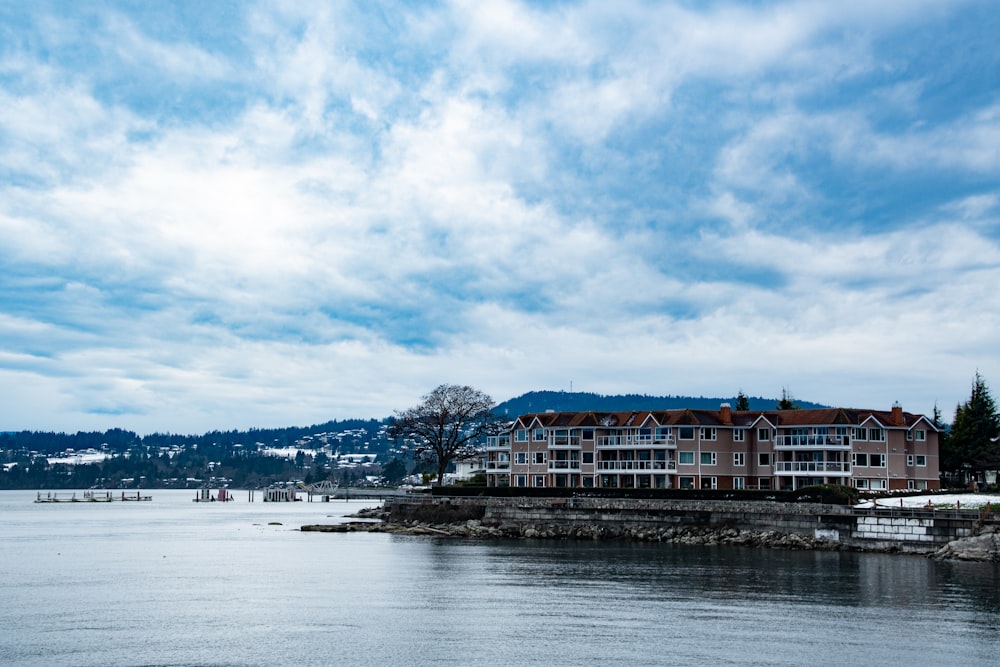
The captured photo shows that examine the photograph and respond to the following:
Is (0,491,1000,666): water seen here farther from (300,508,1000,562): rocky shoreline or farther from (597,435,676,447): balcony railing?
(597,435,676,447): balcony railing

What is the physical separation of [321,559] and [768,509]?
33600 millimetres

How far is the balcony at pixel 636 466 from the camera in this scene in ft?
313

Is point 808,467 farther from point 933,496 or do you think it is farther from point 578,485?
point 578,485

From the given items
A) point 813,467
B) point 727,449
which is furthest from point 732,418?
point 813,467

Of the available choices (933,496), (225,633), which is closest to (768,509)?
(933,496)

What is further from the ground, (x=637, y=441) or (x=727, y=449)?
(x=637, y=441)

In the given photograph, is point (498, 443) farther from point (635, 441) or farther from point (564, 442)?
point (635, 441)

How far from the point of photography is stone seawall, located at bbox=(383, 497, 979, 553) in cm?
6419

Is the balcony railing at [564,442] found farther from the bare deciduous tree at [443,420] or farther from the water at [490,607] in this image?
the water at [490,607]

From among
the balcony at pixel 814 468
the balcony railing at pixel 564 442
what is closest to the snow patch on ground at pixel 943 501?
the balcony at pixel 814 468

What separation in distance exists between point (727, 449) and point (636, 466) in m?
9.20

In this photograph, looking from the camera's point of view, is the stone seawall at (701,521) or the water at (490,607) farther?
the stone seawall at (701,521)

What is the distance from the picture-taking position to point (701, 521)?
7506 cm

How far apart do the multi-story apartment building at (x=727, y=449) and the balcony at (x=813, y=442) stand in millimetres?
93
